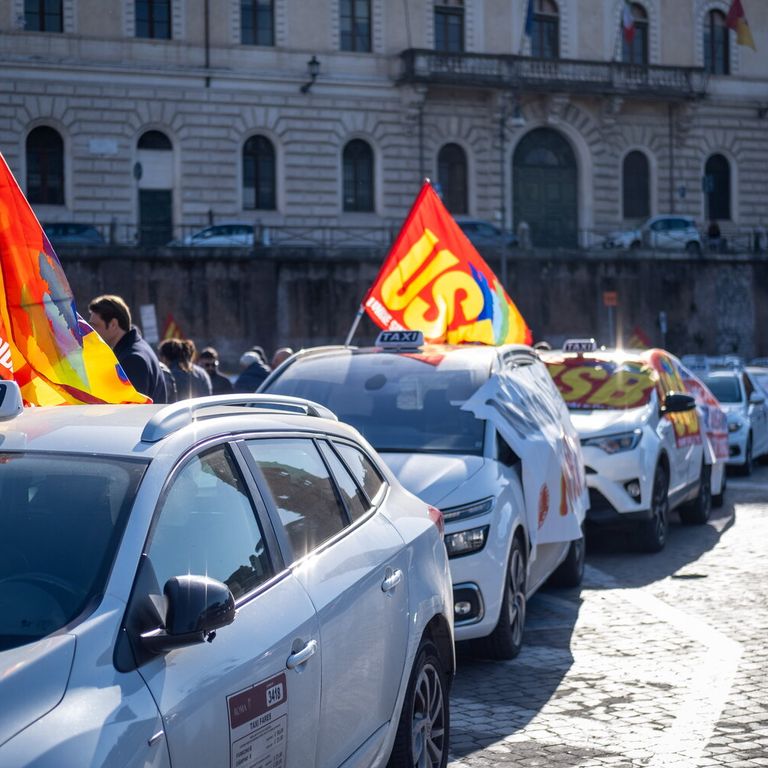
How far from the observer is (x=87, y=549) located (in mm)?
3607

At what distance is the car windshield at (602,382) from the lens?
12.9 meters

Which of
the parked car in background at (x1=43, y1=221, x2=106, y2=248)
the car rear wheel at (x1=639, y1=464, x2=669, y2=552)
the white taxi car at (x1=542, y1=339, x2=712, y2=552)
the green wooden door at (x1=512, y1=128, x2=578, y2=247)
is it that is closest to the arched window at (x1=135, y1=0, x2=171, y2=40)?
the parked car in background at (x1=43, y1=221, x2=106, y2=248)

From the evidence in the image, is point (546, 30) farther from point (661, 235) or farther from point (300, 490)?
point (300, 490)

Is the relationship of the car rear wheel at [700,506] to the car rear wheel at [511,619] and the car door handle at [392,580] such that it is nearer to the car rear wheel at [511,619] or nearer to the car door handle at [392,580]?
the car rear wheel at [511,619]

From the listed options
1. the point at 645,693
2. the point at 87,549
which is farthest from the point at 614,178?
the point at 87,549

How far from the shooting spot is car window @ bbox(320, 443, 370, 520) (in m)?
4.98

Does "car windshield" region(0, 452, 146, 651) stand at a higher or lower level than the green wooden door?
lower

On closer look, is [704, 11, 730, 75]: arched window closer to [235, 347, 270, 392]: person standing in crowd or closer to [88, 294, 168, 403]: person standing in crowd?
[235, 347, 270, 392]: person standing in crowd

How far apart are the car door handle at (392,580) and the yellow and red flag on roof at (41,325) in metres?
2.32

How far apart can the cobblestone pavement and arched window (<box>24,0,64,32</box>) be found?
117 feet

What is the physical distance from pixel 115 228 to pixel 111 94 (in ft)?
18.9

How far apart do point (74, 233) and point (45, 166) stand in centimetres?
467

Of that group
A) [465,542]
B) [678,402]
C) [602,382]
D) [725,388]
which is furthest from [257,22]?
[465,542]

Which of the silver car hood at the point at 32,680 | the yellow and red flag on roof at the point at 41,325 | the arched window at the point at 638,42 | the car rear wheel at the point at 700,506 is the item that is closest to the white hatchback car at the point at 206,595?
the silver car hood at the point at 32,680
